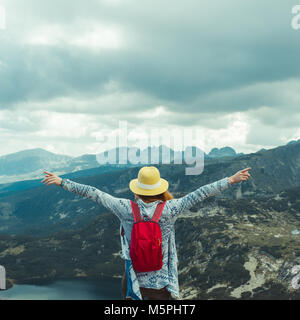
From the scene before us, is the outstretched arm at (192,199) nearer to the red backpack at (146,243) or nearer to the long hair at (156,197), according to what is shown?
the red backpack at (146,243)

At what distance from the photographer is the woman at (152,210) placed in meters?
9.96

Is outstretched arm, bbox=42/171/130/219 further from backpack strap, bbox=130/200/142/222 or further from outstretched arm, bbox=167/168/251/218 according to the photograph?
outstretched arm, bbox=167/168/251/218

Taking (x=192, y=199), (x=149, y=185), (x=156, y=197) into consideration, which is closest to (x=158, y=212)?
(x=156, y=197)

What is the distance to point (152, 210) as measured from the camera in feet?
32.5

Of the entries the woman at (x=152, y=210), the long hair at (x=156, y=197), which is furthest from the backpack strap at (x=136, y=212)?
the long hair at (x=156, y=197)

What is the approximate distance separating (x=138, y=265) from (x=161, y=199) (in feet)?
6.59

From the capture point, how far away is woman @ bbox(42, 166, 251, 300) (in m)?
9.96

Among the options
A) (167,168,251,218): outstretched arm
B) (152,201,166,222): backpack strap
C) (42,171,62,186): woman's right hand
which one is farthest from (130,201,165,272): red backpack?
(42,171,62,186): woman's right hand

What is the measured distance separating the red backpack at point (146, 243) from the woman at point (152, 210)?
0.57 feet

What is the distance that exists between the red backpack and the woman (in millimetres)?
173

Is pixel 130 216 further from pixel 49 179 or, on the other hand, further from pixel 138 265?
pixel 49 179

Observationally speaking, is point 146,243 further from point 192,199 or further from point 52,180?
point 52,180

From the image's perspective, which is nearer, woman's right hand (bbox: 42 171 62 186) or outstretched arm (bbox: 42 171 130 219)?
outstretched arm (bbox: 42 171 130 219)
